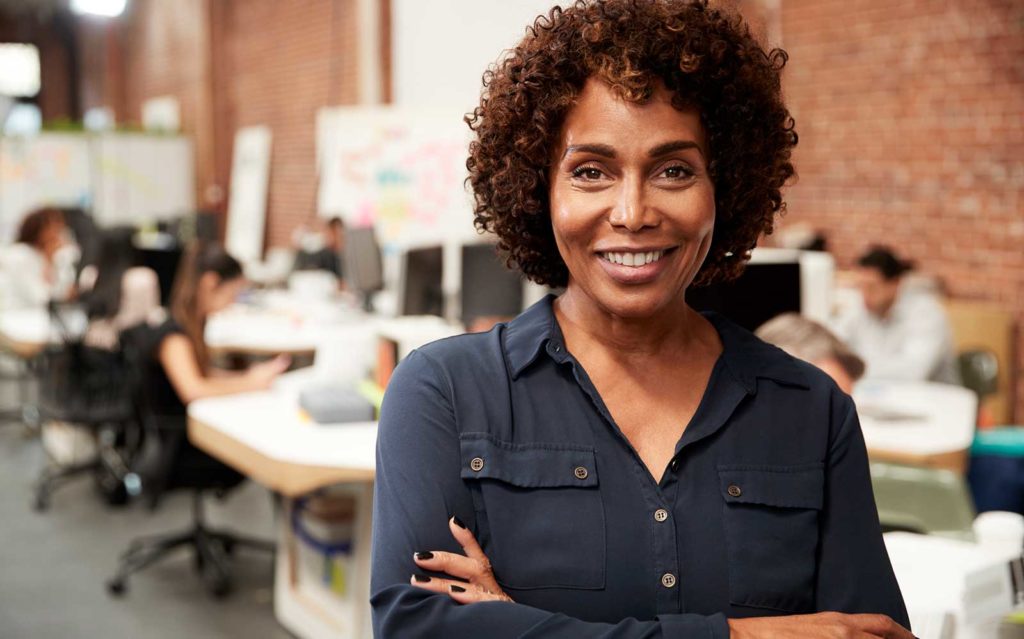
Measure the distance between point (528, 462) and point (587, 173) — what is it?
13.8 inches

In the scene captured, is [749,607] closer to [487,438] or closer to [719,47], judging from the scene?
[487,438]

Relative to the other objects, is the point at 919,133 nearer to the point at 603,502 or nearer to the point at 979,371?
the point at 979,371

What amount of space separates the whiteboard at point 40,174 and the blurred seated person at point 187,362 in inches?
306

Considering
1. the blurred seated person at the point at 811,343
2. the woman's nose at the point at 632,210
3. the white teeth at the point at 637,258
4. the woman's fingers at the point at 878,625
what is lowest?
the woman's fingers at the point at 878,625

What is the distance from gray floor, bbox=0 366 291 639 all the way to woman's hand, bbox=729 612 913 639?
9.18 feet

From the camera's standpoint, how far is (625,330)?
1.31 meters

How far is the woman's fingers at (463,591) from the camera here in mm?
1179

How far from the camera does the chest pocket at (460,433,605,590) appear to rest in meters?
1.18

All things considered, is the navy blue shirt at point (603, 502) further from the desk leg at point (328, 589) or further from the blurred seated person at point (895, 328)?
the blurred seated person at point (895, 328)

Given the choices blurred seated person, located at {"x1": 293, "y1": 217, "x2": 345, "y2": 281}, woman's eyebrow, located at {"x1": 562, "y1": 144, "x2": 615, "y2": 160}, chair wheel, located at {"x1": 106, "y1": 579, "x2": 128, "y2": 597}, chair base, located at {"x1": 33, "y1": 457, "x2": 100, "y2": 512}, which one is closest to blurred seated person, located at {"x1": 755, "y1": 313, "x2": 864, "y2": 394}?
woman's eyebrow, located at {"x1": 562, "y1": 144, "x2": 615, "y2": 160}

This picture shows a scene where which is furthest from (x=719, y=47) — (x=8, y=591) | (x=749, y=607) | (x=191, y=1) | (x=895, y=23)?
(x=191, y=1)

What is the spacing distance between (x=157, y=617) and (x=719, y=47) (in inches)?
130

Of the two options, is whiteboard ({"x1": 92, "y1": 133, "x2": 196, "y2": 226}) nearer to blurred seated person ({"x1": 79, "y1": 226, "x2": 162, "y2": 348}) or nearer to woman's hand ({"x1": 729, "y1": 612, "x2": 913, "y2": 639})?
blurred seated person ({"x1": 79, "y1": 226, "x2": 162, "y2": 348})

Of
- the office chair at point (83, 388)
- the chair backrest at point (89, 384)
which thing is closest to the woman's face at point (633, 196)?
the office chair at point (83, 388)
